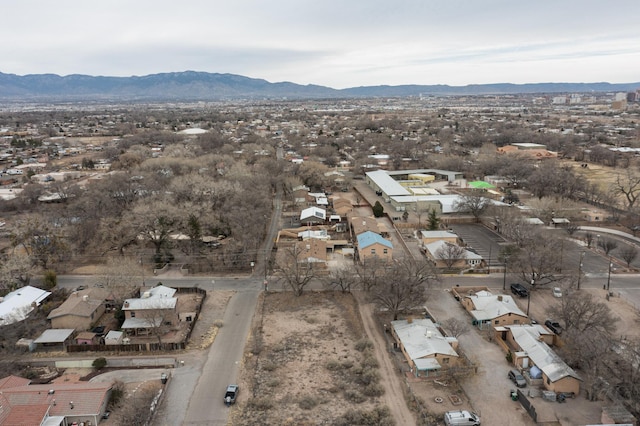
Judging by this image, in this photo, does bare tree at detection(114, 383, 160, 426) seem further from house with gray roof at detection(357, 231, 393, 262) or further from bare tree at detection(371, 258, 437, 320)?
house with gray roof at detection(357, 231, 393, 262)

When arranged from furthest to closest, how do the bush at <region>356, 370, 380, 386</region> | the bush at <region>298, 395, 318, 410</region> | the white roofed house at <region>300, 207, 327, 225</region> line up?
the white roofed house at <region>300, 207, 327, 225</region> → the bush at <region>356, 370, 380, 386</region> → the bush at <region>298, 395, 318, 410</region>

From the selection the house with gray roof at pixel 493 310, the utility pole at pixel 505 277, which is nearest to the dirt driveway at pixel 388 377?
the house with gray roof at pixel 493 310

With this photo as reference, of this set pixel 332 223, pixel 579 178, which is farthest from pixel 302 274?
pixel 579 178

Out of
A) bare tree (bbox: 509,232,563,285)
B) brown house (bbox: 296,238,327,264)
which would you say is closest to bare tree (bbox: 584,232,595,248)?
bare tree (bbox: 509,232,563,285)

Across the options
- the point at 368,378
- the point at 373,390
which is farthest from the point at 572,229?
the point at 373,390

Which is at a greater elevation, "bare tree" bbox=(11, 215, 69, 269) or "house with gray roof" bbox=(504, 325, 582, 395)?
"bare tree" bbox=(11, 215, 69, 269)

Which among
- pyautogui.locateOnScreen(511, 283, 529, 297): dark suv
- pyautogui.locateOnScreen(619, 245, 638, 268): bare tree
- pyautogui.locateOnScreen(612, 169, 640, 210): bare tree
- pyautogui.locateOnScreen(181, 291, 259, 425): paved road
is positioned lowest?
pyautogui.locateOnScreen(181, 291, 259, 425): paved road

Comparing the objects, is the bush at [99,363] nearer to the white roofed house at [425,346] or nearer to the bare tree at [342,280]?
the bare tree at [342,280]
